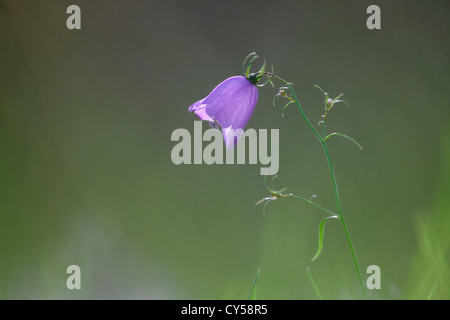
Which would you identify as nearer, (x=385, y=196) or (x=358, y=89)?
(x=385, y=196)

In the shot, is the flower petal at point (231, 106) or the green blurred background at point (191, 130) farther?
the green blurred background at point (191, 130)

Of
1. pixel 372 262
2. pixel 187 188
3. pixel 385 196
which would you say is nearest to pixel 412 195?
pixel 385 196

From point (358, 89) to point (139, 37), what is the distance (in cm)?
75

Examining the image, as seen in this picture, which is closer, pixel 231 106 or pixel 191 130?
pixel 231 106

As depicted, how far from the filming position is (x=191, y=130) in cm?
155

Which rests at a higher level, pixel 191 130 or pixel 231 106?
pixel 191 130

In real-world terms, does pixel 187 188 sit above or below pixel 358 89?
below

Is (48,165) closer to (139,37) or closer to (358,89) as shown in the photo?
(139,37)

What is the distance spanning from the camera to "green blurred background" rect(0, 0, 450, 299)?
4.03 ft

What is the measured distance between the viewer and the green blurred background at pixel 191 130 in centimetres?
123

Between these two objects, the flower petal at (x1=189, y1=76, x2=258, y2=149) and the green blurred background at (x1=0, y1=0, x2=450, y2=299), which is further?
the green blurred background at (x1=0, y1=0, x2=450, y2=299)
